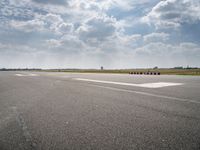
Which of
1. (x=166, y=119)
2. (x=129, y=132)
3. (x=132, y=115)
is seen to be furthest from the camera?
(x=132, y=115)

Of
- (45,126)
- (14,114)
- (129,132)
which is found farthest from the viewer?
(14,114)

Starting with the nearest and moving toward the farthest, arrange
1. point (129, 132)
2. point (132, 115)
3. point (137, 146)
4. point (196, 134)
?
point (137, 146) < point (196, 134) < point (129, 132) < point (132, 115)

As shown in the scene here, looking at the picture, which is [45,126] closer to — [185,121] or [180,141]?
[180,141]

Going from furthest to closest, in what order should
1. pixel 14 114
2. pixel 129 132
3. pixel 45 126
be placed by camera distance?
pixel 14 114 < pixel 45 126 < pixel 129 132

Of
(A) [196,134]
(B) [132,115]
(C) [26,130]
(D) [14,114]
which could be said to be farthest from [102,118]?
(D) [14,114]

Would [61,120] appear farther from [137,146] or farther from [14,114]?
[137,146]

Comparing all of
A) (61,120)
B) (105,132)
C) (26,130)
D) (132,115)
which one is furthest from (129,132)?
(26,130)

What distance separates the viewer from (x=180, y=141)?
2555 mm

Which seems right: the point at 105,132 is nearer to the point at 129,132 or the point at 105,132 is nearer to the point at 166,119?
the point at 129,132

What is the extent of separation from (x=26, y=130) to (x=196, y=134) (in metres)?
3.05

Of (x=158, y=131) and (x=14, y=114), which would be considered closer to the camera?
(x=158, y=131)

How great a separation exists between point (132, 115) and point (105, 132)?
1.25 meters

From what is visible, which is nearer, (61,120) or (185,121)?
(185,121)

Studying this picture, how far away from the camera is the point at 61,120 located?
12.3ft
